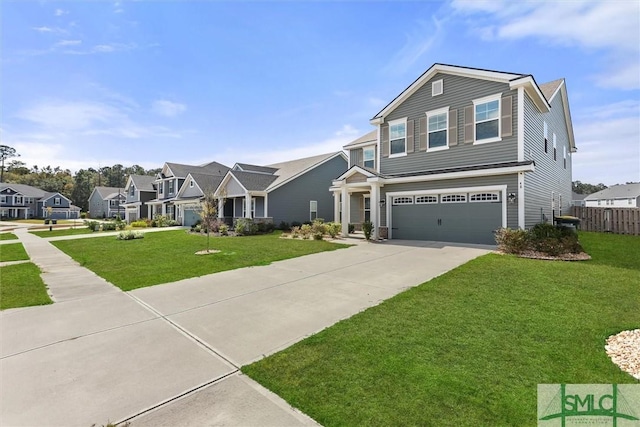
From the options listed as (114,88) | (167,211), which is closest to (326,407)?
(114,88)

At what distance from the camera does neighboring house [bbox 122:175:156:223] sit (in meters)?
41.5

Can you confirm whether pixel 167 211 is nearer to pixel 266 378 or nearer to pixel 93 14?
pixel 93 14

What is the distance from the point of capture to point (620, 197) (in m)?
47.8

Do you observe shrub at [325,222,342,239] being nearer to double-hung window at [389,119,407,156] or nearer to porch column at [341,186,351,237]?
porch column at [341,186,351,237]

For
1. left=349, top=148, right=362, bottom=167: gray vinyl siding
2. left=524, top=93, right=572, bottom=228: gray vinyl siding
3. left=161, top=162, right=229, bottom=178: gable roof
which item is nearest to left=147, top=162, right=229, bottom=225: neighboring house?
left=161, top=162, right=229, bottom=178: gable roof

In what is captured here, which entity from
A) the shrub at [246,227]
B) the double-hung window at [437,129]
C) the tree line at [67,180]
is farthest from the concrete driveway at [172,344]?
the tree line at [67,180]

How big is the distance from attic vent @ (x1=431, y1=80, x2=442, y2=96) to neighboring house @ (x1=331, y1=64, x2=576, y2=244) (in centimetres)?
5

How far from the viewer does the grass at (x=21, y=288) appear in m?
6.56

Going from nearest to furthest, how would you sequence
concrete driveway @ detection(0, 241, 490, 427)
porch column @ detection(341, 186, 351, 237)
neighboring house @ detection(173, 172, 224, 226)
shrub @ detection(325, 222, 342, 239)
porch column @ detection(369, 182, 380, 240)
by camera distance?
concrete driveway @ detection(0, 241, 490, 427), porch column @ detection(369, 182, 380, 240), shrub @ detection(325, 222, 342, 239), porch column @ detection(341, 186, 351, 237), neighboring house @ detection(173, 172, 224, 226)

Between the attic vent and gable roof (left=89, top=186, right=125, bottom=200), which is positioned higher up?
the attic vent

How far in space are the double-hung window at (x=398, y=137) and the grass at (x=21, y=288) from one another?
15098 millimetres

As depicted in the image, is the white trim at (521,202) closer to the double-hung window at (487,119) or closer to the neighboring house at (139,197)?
the double-hung window at (487,119)

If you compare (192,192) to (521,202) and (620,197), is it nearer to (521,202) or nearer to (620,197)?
(521,202)

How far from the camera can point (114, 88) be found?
Result: 43.5ft
